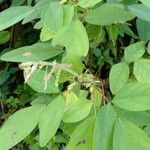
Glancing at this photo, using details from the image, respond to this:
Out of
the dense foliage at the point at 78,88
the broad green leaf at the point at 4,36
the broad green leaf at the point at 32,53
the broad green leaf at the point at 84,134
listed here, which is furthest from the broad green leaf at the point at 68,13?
the broad green leaf at the point at 4,36

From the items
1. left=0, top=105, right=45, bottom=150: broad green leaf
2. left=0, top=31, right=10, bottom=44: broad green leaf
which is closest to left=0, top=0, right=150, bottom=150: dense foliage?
A: left=0, top=105, right=45, bottom=150: broad green leaf

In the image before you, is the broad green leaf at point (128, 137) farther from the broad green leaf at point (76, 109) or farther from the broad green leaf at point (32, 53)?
the broad green leaf at point (32, 53)

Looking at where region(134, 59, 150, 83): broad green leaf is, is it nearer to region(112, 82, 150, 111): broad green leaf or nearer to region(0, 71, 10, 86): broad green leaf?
region(112, 82, 150, 111): broad green leaf

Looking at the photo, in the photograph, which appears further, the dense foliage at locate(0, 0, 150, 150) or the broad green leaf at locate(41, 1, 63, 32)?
the broad green leaf at locate(41, 1, 63, 32)

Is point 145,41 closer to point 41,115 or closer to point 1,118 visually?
point 41,115

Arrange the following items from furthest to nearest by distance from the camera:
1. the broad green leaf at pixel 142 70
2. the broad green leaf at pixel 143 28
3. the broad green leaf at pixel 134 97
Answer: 1. the broad green leaf at pixel 143 28
2. the broad green leaf at pixel 142 70
3. the broad green leaf at pixel 134 97

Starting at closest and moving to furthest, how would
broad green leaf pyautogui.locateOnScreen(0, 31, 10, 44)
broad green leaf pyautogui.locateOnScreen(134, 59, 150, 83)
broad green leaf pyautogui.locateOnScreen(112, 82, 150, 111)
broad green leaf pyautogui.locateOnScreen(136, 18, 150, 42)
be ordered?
1. broad green leaf pyautogui.locateOnScreen(112, 82, 150, 111)
2. broad green leaf pyautogui.locateOnScreen(134, 59, 150, 83)
3. broad green leaf pyautogui.locateOnScreen(136, 18, 150, 42)
4. broad green leaf pyautogui.locateOnScreen(0, 31, 10, 44)

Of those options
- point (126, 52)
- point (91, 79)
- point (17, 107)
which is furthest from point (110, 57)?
point (91, 79)
